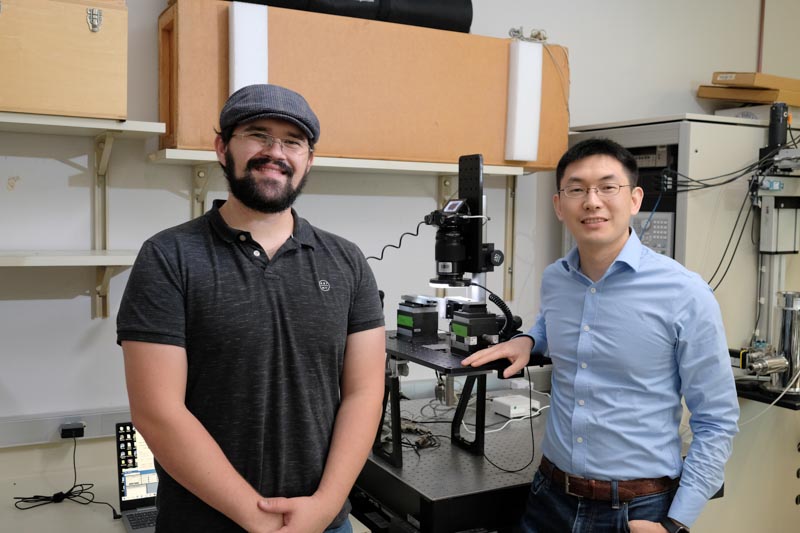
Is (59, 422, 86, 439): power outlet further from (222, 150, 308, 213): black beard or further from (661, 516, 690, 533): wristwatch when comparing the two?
(661, 516, 690, 533): wristwatch

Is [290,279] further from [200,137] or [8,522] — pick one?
[8,522]

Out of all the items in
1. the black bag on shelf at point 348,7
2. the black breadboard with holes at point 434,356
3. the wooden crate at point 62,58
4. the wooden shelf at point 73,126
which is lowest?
the black breadboard with holes at point 434,356

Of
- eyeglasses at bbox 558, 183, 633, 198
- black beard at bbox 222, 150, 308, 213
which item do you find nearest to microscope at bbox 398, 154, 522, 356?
eyeglasses at bbox 558, 183, 633, 198

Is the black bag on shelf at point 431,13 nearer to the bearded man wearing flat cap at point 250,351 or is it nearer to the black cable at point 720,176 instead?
the black cable at point 720,176

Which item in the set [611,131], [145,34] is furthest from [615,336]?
[145,34]

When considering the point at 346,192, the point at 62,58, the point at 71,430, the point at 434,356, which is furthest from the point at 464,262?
the point at 71,430

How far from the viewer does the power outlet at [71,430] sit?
2354 millimetres

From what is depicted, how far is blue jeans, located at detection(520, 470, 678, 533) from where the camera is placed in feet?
5.20

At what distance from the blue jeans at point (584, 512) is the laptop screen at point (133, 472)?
113 centimetres

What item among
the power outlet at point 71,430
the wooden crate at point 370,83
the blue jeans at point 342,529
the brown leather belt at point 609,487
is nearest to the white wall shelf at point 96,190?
the wooden crate at point 370,83

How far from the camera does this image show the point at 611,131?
2.99m

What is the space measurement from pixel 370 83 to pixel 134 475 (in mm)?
1410

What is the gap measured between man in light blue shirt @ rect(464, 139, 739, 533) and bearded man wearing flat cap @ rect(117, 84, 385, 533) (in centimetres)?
49

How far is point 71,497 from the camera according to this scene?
234 centimetres
